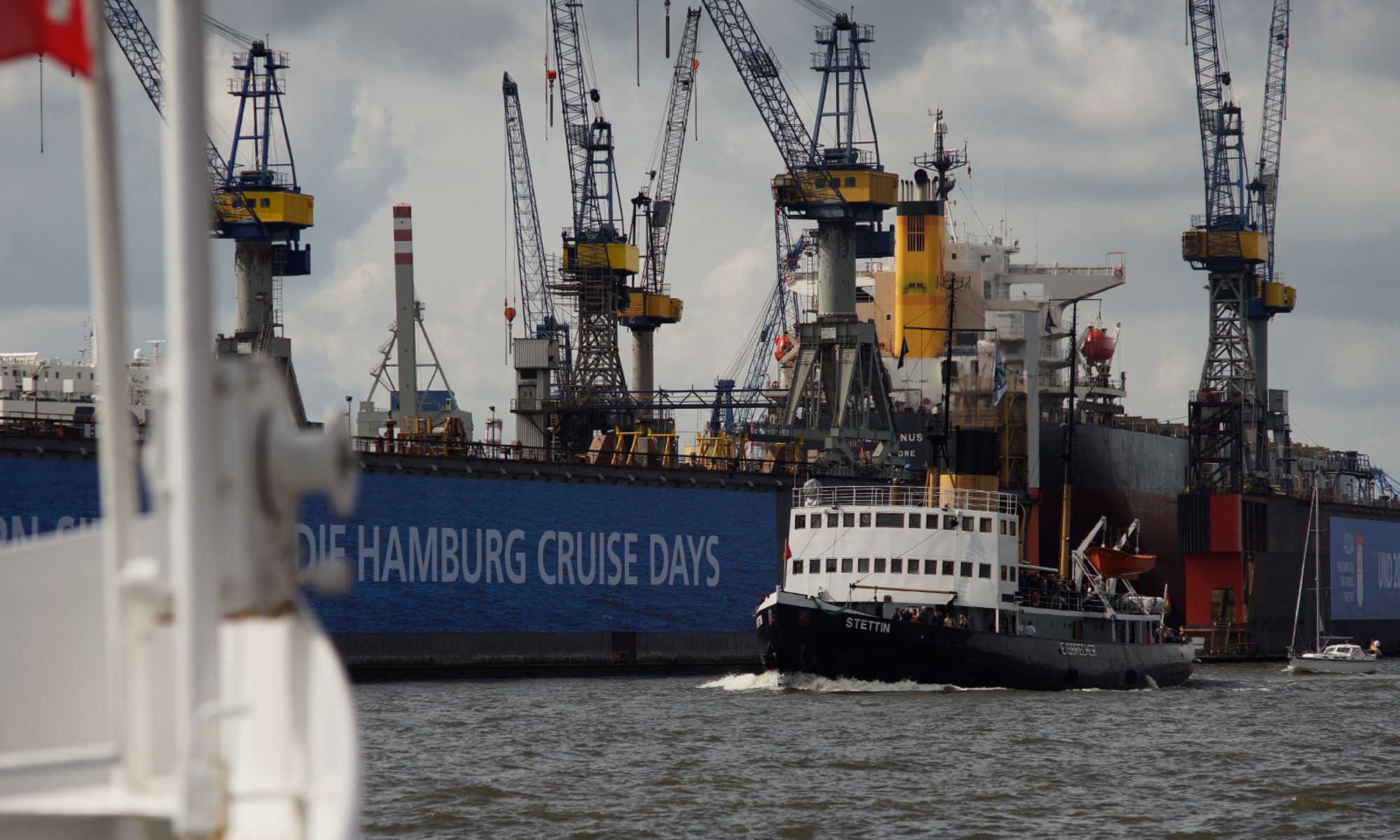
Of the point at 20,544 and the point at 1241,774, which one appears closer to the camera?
the point at 20,544

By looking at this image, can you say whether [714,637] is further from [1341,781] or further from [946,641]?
[1341,781]

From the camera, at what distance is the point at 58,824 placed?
733 cm

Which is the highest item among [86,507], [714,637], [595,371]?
[595,371]

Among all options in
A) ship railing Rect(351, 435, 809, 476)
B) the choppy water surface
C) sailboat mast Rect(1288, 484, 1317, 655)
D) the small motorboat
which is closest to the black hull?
the choppy water surface

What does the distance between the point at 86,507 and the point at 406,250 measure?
4101 centimetres

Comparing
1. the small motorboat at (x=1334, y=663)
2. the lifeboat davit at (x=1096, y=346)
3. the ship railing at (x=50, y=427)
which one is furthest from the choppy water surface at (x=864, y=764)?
the lifeboat davit at (x=1096, y=346)

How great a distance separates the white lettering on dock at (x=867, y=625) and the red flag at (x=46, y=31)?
4489cm

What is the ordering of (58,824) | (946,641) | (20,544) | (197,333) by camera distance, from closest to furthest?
(197,333) < (58,824) < (20,544) < (946,641)

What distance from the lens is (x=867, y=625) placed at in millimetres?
50062

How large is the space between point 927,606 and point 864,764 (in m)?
20.8

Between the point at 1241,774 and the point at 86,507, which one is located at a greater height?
the point at 86,507

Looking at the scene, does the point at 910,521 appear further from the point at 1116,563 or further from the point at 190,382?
the point at 190,382

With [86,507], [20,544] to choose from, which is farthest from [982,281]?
[20,544]

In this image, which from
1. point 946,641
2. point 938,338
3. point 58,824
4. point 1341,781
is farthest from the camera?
point 938,338
